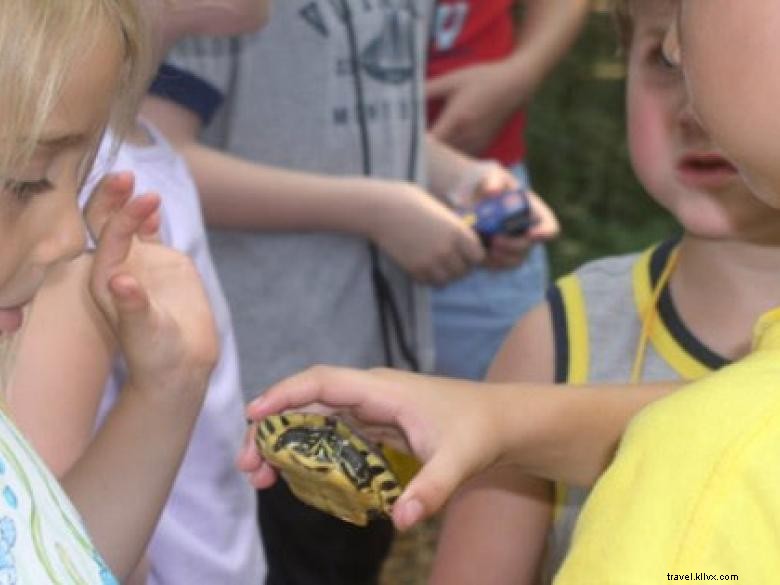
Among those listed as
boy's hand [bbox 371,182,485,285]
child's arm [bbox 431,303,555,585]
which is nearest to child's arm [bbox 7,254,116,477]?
child's arm [bbox 431,303,555,585]

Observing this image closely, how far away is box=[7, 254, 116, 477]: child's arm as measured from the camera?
1.35 meters

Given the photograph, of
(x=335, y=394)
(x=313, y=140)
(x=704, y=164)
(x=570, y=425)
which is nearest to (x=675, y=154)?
(x=704, y=164)

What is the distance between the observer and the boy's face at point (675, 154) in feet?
4.64

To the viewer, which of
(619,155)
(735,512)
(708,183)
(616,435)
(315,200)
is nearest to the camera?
(735,512)

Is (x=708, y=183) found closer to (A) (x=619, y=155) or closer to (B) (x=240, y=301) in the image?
(B) (x=240, y=301)

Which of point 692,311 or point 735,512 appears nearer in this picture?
point 735,512

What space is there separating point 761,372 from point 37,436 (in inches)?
29.7

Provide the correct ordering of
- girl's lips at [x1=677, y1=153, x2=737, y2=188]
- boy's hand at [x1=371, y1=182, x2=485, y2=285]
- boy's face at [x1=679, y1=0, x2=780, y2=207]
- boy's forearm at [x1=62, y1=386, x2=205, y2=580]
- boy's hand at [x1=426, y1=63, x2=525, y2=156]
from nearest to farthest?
boy's face at [x1=679, y1=0, x2=780, y2=207] < boy's forearm at [x1=62, y1=386, x2=205, y2=580] < girl's lips at [x1=677, y1=153, x2=737, y2=188] < boy's hand at [x1=371, y1=182, x2=485, y2=285] < boy's hand at [x1=426, y1=63, x2=525, y2=156]

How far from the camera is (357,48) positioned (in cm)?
204

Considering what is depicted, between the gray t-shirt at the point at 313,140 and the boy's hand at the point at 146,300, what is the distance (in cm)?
58

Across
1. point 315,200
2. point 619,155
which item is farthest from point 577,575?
point 619,155

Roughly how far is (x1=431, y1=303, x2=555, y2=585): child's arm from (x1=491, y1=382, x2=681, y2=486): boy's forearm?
0.59 feet

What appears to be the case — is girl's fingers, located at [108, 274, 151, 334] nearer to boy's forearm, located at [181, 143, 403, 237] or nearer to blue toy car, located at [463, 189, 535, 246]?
boy's forearm, located at [181, 143, 403, 237]

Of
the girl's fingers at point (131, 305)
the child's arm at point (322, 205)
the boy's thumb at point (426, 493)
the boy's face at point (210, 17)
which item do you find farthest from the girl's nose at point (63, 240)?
the child's arm at point (322, 205)
